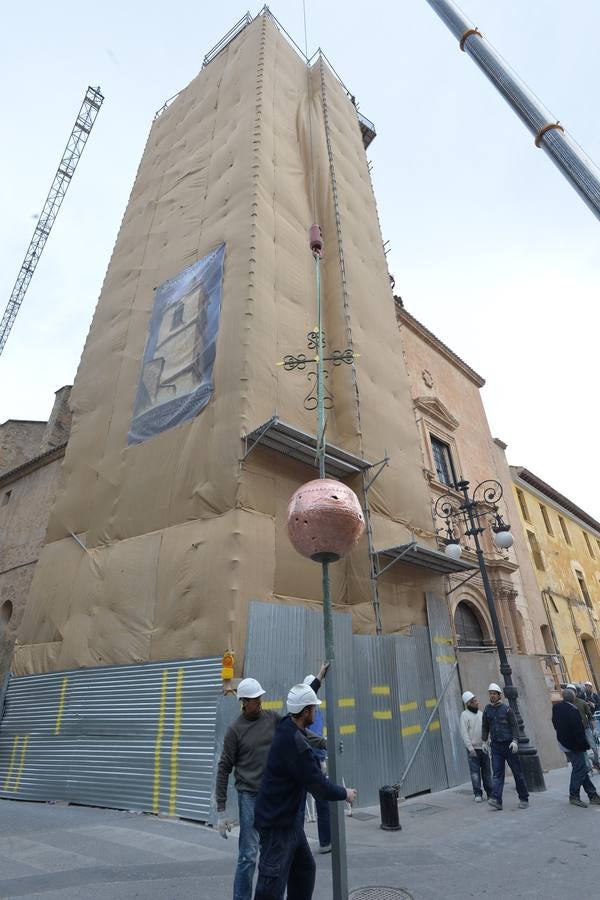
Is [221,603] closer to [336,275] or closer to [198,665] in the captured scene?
[198,665]

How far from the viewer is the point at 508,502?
1994 centimetres

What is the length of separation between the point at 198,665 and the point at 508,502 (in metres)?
15.6

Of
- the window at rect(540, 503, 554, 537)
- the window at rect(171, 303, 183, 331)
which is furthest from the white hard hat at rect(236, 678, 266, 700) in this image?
the window at rect(540, 503, 554, 537)

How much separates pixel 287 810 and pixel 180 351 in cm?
962

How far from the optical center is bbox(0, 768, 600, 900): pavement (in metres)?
4.01

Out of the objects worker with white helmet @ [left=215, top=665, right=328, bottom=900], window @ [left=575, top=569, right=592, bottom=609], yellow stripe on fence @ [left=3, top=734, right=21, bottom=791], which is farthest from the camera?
window @ [left=575, top=569, right=592, bottom=609]

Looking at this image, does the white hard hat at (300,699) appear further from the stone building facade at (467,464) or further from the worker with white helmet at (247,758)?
the stone building facade at (467,464)

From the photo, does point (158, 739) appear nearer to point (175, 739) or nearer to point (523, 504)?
point (175, 739)

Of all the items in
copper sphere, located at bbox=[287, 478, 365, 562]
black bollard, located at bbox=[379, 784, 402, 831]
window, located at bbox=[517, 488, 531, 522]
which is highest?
window, located at bbox=[517, 488, 531, 522]

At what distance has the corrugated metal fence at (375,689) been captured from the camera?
762 centimetres

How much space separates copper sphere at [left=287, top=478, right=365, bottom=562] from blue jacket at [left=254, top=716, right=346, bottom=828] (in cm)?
155

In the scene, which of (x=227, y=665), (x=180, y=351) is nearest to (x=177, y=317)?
(x=180, y=351)

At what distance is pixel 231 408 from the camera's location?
9.41 metres

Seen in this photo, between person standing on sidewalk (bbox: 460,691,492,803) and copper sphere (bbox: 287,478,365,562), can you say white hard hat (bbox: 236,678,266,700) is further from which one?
person standing on sidewalk (bbox: 460,691,492,803)
